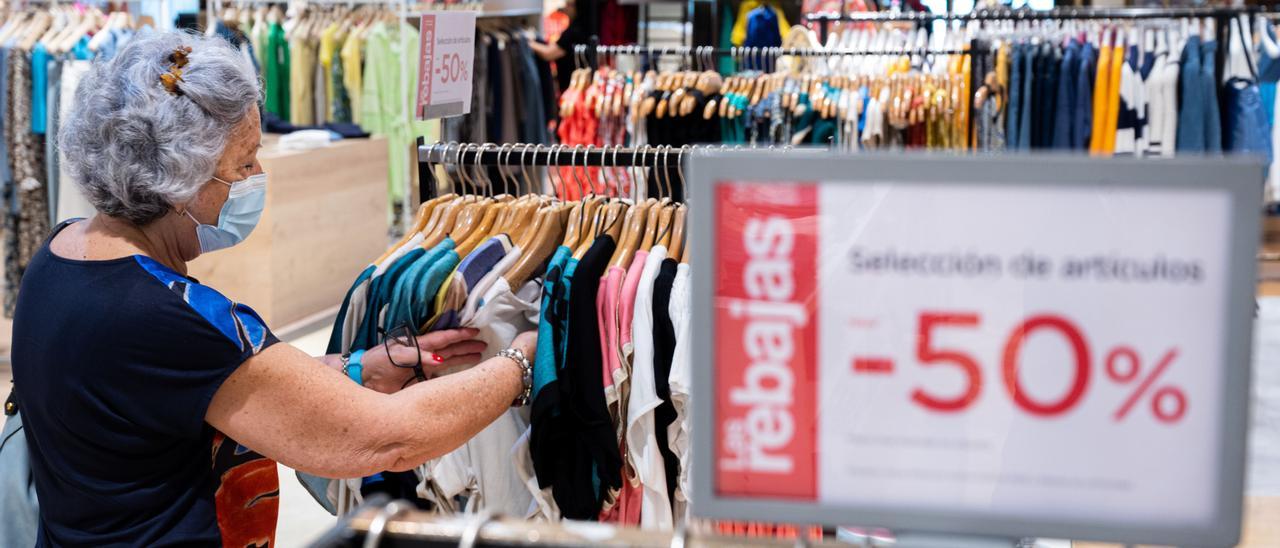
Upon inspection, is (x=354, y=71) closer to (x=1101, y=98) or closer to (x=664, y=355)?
(x=1101, y=98)

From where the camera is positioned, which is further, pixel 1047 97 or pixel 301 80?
pixel 301 80

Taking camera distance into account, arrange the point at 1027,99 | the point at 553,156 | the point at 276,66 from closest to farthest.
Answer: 1. the point at 553,156
2. the point at 1027,99
3. the point at 276,66

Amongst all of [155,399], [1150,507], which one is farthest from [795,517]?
[155,399]

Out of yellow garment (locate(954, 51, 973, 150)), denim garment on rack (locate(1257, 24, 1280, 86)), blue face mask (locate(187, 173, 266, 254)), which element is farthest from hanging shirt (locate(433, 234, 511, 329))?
denim garment on rack (locate(1257, 24, 1280, 86))

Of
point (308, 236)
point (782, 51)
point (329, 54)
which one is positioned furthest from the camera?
point (329, 54)

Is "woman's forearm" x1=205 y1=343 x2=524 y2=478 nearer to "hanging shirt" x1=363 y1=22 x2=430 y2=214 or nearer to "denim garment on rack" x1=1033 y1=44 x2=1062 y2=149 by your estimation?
"denim garment on rack" x1=1033 y1=44 x2=1062 y2=149

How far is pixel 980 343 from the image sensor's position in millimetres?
847

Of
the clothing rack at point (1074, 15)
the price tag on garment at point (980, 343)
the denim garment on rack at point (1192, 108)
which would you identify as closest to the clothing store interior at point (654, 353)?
the price tag on garment at point (980, 343)

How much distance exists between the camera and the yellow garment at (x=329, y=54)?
277 inches

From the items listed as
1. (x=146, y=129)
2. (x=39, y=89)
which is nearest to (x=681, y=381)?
(x=146, y=129)

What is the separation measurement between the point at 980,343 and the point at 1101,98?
4567 millimetres

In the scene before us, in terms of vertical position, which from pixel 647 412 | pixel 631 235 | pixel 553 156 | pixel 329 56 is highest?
pixel 329 56

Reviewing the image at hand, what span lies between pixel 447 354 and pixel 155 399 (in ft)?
1.67

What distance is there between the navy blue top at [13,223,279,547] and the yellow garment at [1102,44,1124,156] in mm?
4175
